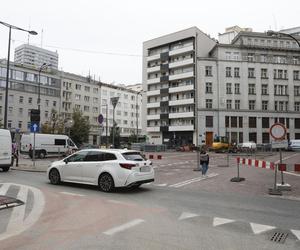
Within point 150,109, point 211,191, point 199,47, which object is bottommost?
point 211,191

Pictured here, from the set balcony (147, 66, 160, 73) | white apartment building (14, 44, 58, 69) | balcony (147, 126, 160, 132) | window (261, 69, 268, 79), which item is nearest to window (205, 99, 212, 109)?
balcony (147, 126, 160, 132)

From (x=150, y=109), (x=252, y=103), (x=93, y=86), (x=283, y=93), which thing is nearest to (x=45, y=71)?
(x=93, y=86)

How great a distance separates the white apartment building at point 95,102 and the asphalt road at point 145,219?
219ft

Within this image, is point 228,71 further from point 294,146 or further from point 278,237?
point 278,237

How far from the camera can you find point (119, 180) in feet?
37.7

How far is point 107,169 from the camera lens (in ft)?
38.6

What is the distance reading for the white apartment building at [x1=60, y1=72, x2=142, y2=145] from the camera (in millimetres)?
86444

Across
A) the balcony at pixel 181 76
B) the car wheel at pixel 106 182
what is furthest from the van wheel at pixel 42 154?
the balcony at pixel 181 76

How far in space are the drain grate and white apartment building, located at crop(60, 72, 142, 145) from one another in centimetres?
7183

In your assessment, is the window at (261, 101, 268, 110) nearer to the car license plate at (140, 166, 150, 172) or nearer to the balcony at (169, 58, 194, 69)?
the balcony at (169, 58, 194, 69)

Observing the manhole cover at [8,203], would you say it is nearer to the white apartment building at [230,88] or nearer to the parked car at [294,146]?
the parked car at [294,146]

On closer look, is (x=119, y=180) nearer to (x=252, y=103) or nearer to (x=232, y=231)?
(x=232, y=231)

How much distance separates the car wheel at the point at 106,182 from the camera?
460 inches

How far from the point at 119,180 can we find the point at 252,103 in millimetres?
61059
